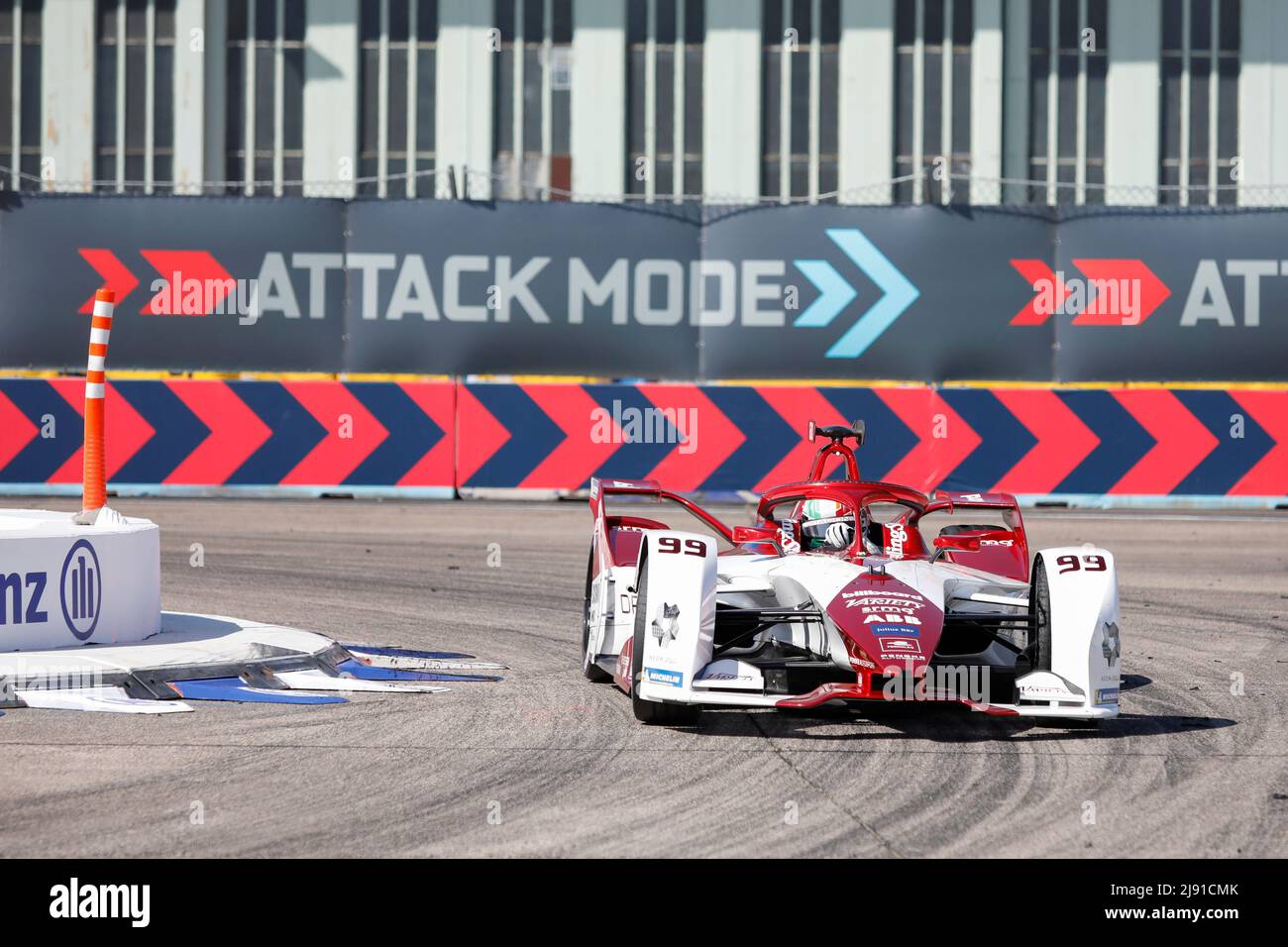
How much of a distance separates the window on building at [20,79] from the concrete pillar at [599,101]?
9.91 m

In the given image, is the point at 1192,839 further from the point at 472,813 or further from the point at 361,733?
the point at 361,733

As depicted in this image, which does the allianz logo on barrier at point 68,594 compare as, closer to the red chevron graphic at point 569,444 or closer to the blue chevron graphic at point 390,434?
the blue chevron graphic at point 390,434

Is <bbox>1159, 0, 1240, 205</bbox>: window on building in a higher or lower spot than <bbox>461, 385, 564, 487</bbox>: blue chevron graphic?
higher

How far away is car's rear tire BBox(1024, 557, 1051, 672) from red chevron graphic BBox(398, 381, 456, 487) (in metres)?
11.0

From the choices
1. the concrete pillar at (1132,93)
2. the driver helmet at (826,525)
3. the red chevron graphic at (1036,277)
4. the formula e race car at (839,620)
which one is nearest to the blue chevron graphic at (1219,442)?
the red chevron graphic at (1036,277)

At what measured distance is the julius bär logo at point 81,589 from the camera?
8820 mm

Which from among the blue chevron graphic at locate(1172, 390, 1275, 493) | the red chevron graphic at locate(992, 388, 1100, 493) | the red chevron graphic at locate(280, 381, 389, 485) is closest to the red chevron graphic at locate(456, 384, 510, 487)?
the red chevron graphic at locate(280, 381, 389, 485)

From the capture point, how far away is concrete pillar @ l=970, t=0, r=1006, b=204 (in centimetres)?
3102

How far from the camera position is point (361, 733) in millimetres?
7695

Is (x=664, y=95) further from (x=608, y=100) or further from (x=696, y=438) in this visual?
(x=696, y=438)

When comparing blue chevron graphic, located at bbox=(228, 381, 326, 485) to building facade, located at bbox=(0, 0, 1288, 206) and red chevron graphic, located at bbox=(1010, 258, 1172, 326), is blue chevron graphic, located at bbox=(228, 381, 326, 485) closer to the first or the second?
red chevron graphic, located at bbox=(1010, 258, 1172, 326)
